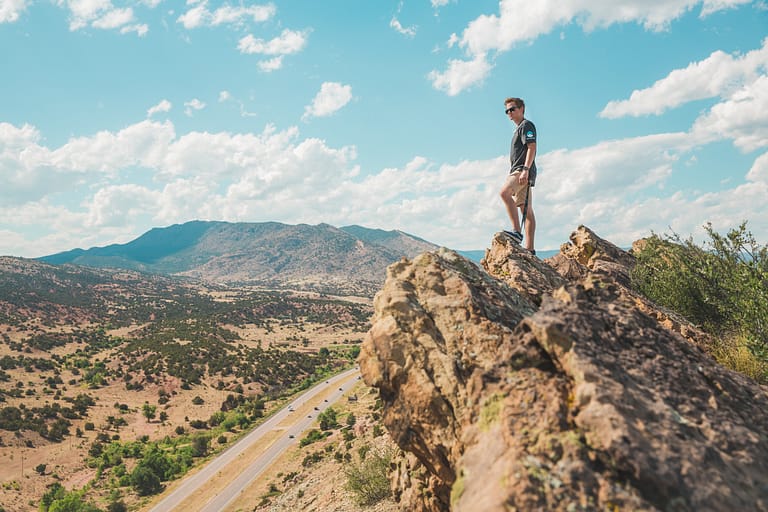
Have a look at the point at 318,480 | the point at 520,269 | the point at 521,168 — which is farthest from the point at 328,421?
the point at 521,168

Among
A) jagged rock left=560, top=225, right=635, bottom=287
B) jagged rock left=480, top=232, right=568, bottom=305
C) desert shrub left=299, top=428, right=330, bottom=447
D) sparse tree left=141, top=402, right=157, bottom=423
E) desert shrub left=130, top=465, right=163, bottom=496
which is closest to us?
jagged rock left=480, top=232, right=568, bottom=305

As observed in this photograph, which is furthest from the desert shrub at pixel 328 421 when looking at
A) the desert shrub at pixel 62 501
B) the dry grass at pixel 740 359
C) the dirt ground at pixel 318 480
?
the dry grass at pixel 740 359

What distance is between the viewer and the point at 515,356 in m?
4.43

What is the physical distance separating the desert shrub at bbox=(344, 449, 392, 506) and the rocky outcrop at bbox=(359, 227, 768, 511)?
27.2 feet

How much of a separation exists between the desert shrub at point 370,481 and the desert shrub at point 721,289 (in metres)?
9.75

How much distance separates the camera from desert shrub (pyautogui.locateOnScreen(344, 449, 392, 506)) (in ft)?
47.7

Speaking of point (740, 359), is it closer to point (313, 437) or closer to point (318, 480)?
point (318, 480)

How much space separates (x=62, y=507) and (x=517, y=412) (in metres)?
40.5

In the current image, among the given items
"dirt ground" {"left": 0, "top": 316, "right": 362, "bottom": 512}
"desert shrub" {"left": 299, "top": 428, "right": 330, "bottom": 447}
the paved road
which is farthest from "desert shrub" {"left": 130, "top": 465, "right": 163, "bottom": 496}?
"desert shrub" {"left": 299, "top": 428, "right": 330, "bottom": 447}

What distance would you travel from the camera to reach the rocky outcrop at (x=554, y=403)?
3209 mm

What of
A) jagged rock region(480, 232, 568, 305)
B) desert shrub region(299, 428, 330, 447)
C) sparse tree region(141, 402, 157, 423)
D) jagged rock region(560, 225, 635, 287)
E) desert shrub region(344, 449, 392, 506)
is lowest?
sparse tree region(141, 402, 157, 423)

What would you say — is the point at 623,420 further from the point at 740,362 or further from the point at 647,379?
the point at 740,362

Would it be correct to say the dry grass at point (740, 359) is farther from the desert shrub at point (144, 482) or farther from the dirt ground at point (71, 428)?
the desert shrub at point (144, 482)

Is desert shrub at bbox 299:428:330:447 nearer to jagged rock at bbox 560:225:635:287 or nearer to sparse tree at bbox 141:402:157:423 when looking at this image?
sparse tree at bbox 141:402:157:423
